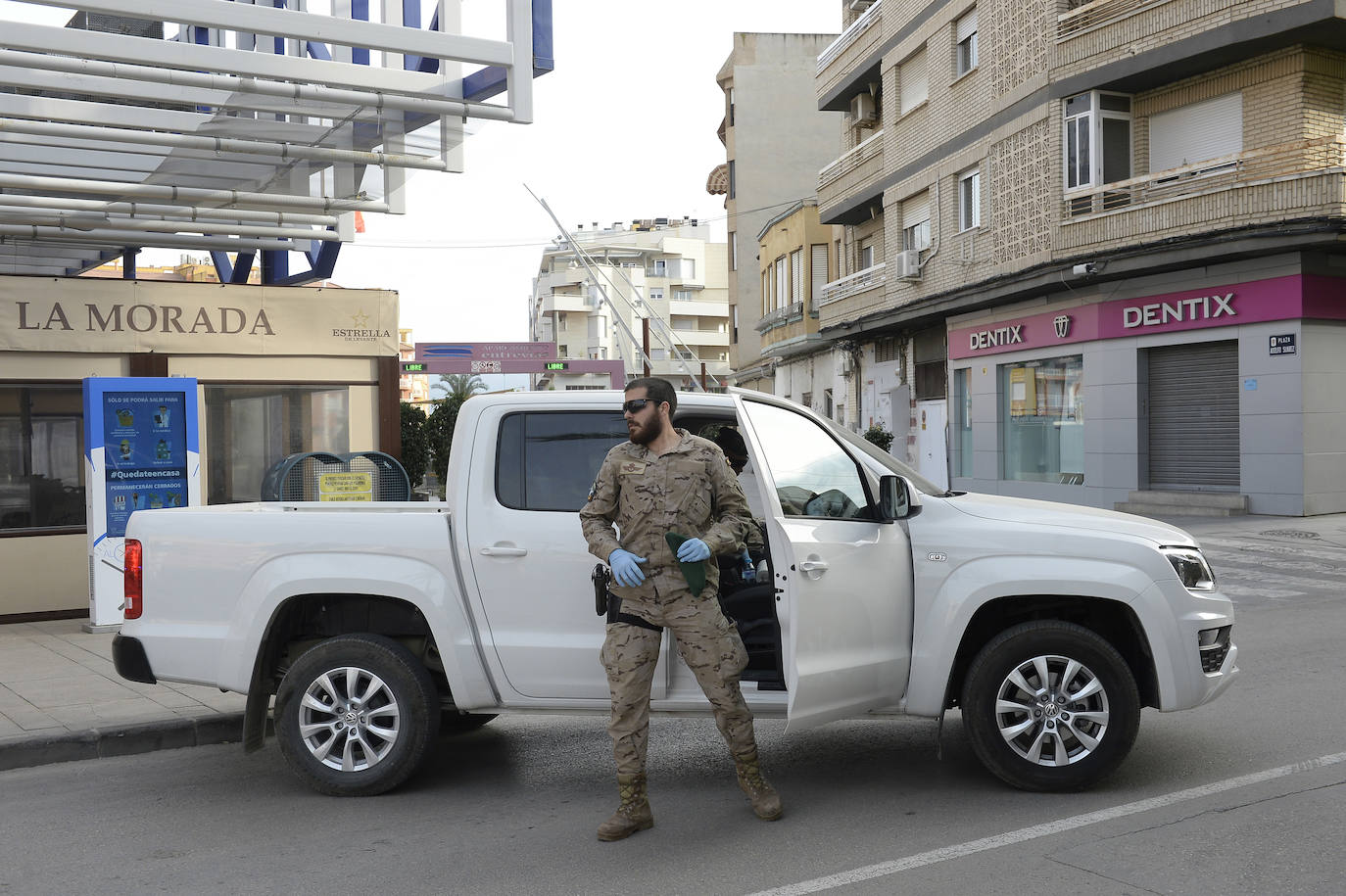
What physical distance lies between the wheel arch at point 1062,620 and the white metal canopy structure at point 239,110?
532 cm

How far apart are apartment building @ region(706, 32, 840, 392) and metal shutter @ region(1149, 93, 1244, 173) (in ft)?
94.3

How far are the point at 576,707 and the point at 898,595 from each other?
151 centimetres

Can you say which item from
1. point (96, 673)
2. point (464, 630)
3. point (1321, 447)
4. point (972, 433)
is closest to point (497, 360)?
point (972, 433)

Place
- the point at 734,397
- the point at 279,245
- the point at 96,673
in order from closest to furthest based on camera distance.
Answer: the point at 734,397 → the point at 96,673 → the point at 279,245

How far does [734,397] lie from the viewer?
5.26 m

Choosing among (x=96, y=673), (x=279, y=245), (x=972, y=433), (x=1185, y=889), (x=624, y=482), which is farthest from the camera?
(x=972, y=433)

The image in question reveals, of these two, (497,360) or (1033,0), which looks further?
(497,360)

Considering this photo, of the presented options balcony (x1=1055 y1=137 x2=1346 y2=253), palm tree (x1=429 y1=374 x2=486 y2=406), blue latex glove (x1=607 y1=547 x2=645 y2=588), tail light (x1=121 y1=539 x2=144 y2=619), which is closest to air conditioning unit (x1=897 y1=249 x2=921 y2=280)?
balcony (x1=1055 y1=137 x2=1346 y2=253)

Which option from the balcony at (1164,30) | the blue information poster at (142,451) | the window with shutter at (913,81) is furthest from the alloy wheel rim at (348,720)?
the window with shutter at (913,81)

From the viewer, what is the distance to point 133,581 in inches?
224

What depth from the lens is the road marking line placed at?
4230mm

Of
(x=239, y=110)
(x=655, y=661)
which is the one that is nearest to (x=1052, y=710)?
(x=655, y=661)

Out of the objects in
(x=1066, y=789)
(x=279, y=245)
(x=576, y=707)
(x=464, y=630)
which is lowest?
(x=1066, y=789)

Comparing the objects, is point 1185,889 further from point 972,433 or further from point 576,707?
point 972,433
